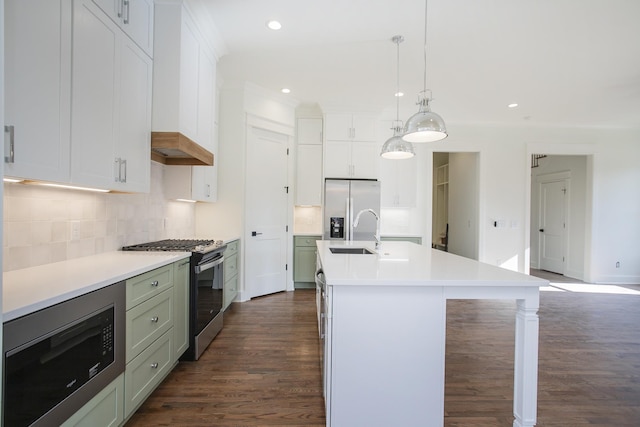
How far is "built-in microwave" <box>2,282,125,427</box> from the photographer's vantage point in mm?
958

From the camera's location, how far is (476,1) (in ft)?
7.43

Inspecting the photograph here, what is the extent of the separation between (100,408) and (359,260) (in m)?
1.59

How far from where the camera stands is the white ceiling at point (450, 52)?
239cm

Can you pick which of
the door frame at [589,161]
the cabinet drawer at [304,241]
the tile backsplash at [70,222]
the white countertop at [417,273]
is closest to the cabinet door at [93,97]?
the tile backsplash at [70,222]

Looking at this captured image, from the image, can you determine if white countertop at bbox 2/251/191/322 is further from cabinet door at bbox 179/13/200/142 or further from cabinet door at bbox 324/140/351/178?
cabinet door at bbox 324/140/351/178

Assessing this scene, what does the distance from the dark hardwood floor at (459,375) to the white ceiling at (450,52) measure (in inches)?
117

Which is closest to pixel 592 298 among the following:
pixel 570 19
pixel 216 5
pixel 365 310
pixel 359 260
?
pixel 570 19

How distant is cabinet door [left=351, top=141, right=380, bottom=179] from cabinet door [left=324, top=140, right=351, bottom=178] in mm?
84

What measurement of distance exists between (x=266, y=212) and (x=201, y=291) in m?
1.95

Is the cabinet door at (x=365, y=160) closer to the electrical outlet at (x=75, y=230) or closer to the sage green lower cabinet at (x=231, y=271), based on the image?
the sage green lower cabinet at (x=231, y=271)

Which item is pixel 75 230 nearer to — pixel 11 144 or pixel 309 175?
pixel 11 144

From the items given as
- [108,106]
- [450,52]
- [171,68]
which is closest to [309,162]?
[450,52]

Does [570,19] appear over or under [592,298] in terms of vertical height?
over

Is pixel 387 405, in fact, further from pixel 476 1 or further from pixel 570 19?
pixel 570 19
